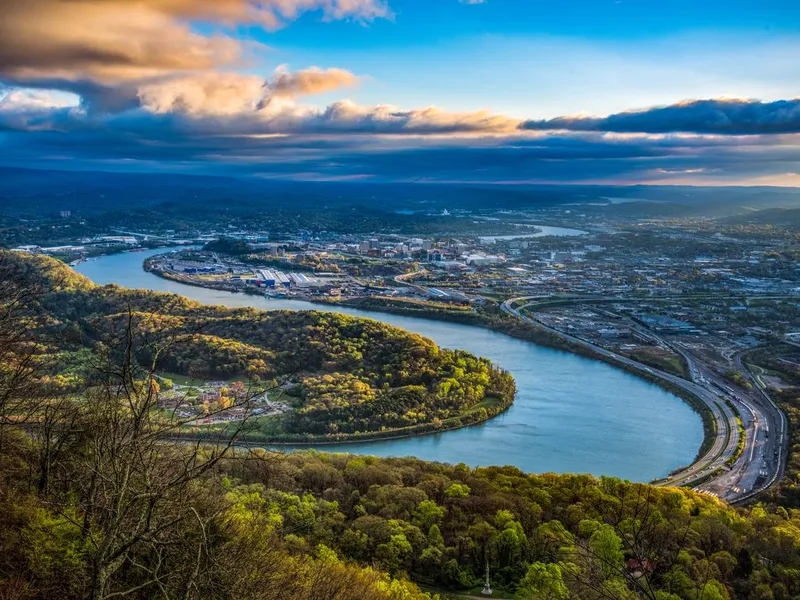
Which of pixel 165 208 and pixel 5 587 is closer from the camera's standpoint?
pixel 5 587

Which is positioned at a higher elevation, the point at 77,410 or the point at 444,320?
the point at 77,410

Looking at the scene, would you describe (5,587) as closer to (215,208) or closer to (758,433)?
(758,433)

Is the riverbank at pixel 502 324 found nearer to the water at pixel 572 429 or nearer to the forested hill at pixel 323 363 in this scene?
the water at pixel 572 429

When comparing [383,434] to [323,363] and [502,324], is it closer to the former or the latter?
[323,363]

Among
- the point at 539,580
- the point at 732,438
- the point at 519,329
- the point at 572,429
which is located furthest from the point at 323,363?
the point at 539,580

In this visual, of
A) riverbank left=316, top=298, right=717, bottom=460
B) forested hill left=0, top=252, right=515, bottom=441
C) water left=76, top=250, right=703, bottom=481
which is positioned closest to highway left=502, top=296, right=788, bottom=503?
riverbank left=316, top=298, right=717, bottom=460

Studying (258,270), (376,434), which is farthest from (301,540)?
(258,270)
